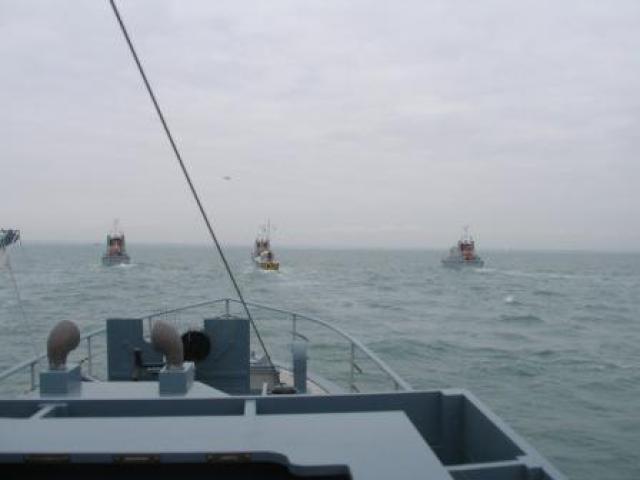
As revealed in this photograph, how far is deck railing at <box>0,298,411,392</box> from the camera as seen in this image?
6.50m

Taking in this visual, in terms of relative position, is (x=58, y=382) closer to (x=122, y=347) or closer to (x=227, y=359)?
(x=122, y=347)

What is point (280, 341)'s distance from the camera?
2080 centimetres

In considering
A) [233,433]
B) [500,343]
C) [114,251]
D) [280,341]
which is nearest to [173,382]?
[233,433]

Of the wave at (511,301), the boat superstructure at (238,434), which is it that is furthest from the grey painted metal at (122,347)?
the wave at (511,301)

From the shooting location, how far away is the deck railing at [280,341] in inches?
256

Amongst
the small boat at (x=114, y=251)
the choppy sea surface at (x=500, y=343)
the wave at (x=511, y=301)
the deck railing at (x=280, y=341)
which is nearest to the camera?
the deck railing at (x=280, y=341)

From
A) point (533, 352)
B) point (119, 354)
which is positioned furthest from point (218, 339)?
point (533, 352)

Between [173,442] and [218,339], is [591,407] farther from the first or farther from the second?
[173,442]

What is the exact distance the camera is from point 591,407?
598 inches

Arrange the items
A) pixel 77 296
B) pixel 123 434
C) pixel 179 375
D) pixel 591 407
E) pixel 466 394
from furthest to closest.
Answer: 1. pixel 77 296
2. pixel 591 407
3. pixel 179 375
4. pixel 466 394
5. pixel 123 434

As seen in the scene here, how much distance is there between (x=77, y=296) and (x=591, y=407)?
34991 mm

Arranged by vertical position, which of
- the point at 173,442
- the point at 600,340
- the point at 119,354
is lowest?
the point at 600,340

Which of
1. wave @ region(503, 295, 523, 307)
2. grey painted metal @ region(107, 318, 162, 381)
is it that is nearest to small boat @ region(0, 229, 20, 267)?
grey painted metal @ region(107, 318, 162, 381)

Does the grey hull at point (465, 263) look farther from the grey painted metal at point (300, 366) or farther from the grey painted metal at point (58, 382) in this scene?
the grey painted metal at point (58, 382)
